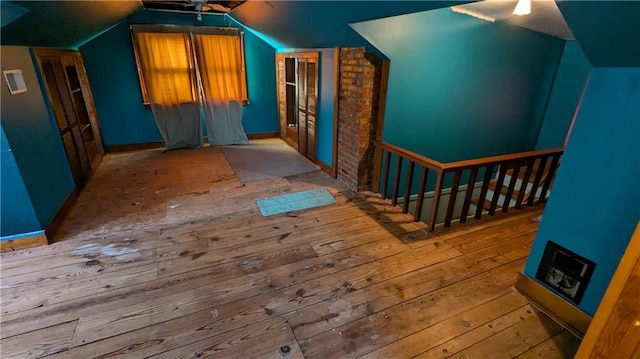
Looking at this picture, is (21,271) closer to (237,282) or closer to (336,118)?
(237,282)

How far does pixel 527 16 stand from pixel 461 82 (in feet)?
3.00

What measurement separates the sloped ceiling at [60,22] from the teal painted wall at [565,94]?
601 cm

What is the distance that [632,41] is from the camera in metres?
1.27

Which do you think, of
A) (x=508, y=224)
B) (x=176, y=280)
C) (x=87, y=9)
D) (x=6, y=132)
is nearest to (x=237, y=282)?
(x=176, y=280)

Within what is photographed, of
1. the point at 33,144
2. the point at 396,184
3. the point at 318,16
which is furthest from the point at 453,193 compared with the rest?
the point at 33,144

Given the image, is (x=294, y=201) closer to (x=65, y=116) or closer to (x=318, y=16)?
(x=318, y=16)

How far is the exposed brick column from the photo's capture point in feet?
10.5

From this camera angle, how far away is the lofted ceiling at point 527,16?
265cm

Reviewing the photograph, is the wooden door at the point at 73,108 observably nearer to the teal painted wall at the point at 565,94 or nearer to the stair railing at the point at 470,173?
the stair railing at the point at 470,173

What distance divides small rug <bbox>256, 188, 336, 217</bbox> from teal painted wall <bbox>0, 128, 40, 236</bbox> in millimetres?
1956

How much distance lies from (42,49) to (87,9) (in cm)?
69

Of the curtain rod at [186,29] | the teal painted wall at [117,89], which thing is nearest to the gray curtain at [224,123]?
the teal painted wall at [117,89]

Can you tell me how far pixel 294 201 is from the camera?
345 centimetres

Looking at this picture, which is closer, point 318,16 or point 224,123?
point 318,16
